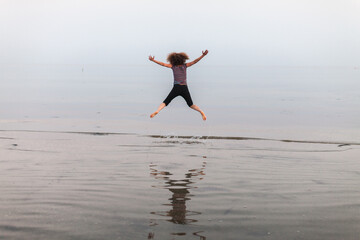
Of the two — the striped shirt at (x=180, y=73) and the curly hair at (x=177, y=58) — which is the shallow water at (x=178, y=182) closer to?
the striped shirt at (x=180, y=73)

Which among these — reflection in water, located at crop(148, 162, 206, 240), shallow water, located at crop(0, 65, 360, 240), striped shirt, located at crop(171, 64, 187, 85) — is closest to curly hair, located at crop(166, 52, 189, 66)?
striped shirt, located at crop(171, 64, 187, 85)

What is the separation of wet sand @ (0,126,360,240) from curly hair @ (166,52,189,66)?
2373 millimetres

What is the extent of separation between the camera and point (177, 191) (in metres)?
7.98

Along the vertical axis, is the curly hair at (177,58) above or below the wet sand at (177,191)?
above

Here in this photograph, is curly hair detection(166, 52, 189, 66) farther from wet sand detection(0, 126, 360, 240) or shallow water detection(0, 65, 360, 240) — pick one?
wet sand detection(0, 126, 360, 240)

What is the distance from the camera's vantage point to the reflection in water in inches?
248

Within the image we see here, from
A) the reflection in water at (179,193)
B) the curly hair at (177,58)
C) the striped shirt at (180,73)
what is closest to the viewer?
the reflection in water at (179,193)

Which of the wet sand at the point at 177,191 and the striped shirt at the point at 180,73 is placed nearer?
the wet sand at the point at 177,191

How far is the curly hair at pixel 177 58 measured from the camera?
14.0 meters

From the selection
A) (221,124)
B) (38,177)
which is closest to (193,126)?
(221,124)

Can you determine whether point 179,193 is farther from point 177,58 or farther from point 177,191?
point 177,58

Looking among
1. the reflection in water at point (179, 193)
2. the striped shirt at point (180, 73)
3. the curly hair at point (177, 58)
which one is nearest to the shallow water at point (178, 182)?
the reflection in water at point (179, 193)

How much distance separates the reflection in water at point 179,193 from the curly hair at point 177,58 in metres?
4.21

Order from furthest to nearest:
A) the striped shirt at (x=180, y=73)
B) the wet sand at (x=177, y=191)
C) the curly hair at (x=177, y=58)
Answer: the striped shirt at (x=180, y=73), the curly hair at (x=177, y=58), the wet sand at (x=177, y=191)
